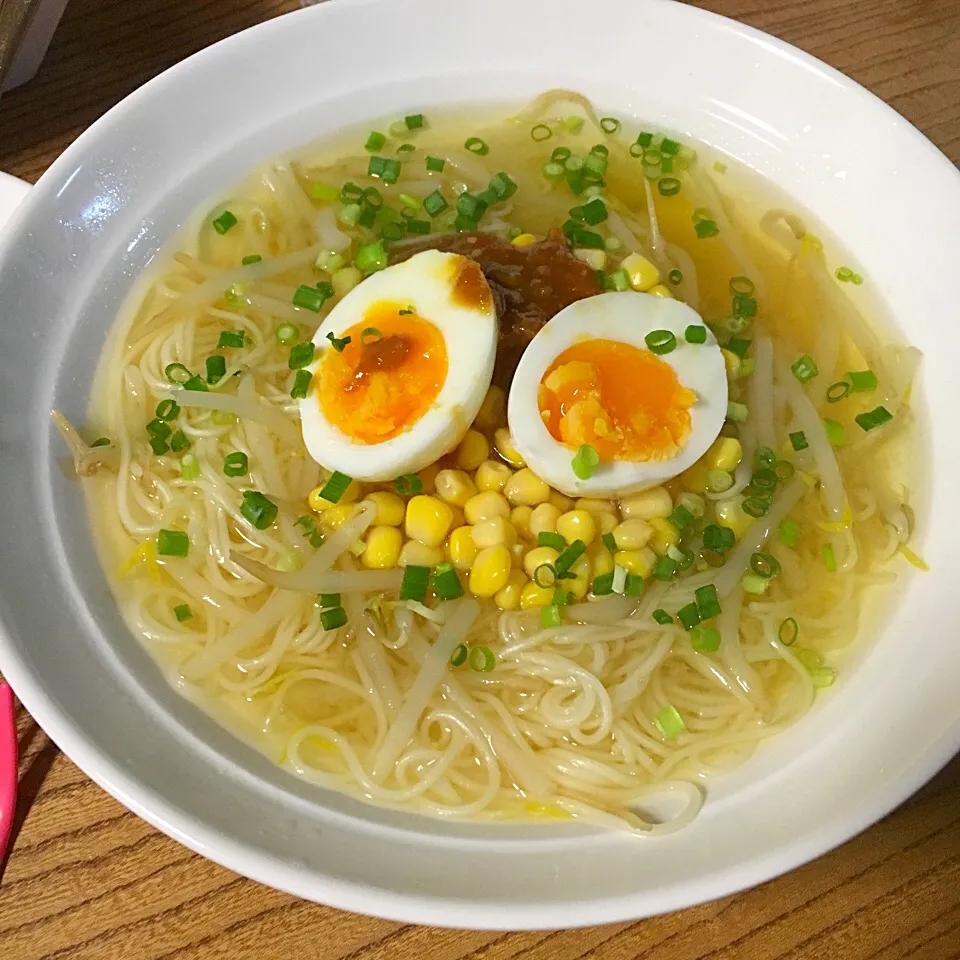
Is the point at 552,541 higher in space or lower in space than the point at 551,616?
higher

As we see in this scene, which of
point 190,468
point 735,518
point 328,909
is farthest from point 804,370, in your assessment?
point 328,909

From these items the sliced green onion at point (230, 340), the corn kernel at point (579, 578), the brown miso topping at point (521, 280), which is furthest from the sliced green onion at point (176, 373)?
the corn kernel at point (579, 578)

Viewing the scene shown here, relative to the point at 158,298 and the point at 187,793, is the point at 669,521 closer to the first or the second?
the point at 187,793

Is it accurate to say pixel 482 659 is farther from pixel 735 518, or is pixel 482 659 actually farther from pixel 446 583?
pixel 735 518

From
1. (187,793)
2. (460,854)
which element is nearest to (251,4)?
(187,793)

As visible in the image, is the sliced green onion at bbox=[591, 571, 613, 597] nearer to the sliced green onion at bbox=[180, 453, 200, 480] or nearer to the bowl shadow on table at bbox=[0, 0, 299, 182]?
the sliced green onion at bbox=[180, 453, 200, 480]

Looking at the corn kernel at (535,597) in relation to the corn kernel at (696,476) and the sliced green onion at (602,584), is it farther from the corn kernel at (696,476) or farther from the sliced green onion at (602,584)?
the corn kernel at (696,476)
